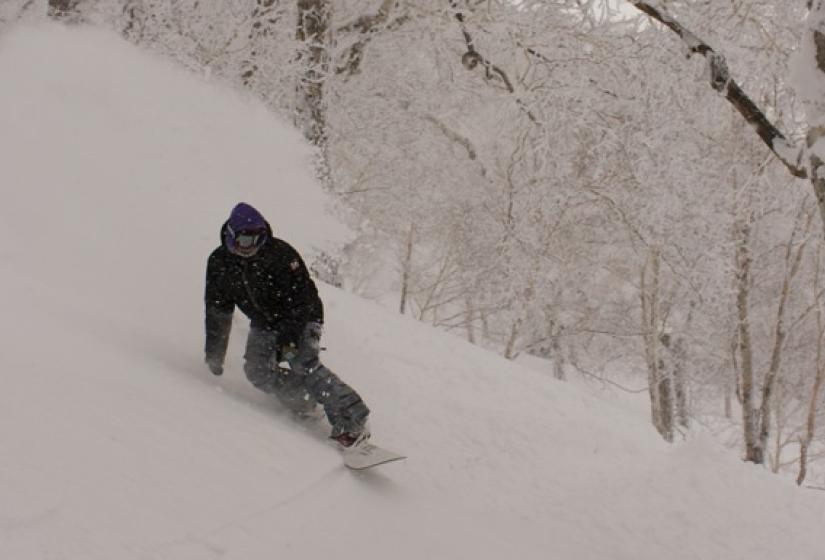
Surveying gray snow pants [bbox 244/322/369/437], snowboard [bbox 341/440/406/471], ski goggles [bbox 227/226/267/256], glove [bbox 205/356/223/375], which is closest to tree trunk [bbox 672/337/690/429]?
gray snow pants [bbox 244/322/369/437]

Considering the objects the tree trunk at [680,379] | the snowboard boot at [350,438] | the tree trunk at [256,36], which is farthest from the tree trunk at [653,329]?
the snowboard boot at [350,438]

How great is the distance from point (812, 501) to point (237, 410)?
429cm

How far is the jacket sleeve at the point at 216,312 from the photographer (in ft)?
16.4

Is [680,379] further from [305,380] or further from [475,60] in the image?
[305,380]

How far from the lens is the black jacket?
194 inches

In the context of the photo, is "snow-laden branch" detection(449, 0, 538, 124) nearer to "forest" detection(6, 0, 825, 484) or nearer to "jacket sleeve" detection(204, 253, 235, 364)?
"forest" detection(6, 0, 825, 484)

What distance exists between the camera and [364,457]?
4.60 m

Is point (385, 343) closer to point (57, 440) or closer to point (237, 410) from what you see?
point (237, 410)

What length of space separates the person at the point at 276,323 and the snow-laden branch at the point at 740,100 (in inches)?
105

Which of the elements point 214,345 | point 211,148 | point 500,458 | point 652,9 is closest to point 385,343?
point 500,458

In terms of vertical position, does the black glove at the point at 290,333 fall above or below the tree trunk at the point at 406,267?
below

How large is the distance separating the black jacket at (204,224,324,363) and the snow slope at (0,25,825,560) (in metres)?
0.43

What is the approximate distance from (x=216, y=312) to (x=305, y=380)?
0.72m

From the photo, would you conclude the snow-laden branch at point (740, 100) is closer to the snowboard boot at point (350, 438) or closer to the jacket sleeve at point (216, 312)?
the snowboard boot at point (350, 438)
